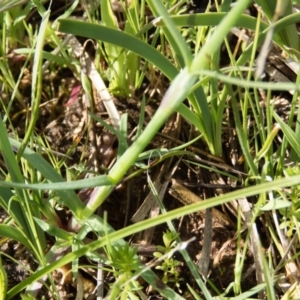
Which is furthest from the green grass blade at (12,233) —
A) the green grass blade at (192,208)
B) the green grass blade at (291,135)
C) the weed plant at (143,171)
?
the green grass blade at (291,135)

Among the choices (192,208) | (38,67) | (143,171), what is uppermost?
(38,67)

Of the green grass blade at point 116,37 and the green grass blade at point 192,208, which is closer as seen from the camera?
the green grass blade at point 192,208

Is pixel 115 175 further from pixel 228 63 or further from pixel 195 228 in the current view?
pixel 228 63

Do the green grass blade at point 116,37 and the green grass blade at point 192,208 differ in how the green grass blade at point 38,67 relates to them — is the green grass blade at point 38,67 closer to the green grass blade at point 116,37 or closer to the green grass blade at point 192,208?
the green grass blade at point 116,37

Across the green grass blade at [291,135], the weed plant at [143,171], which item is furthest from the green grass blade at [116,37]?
the green grass blade at [291,135]

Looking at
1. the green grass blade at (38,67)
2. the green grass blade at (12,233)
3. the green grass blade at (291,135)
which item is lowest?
the green grass blade at (12,233)

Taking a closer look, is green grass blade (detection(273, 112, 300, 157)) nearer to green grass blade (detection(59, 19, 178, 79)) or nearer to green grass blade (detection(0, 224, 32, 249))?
green grass blade (detection(59, 19, 178, 79))

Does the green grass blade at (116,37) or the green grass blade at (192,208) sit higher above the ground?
the green grass blade at (116,37)

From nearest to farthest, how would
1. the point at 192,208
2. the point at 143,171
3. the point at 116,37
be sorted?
1. the point at 192,208
2. the point at 116,37
3. the point at 143,171

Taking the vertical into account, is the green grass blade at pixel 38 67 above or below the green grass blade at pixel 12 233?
above

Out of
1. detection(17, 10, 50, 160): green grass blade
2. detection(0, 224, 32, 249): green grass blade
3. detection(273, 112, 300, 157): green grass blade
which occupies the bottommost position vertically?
detection(0, 224, 32, 249): green grass blade

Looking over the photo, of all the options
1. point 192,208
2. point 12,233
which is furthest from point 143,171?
point 192,208

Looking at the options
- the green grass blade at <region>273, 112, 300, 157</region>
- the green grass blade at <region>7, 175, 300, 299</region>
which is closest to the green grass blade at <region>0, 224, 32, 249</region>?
the green grass blade at <region>7, 175, 300, 299</region>

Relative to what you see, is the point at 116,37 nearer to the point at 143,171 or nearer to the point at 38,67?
the point at 38,67
